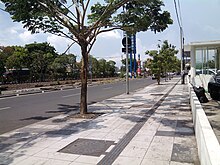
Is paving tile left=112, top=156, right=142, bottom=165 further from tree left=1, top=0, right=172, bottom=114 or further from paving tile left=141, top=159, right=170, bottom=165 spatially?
tree left=1, top=0, right=172, bottom=114

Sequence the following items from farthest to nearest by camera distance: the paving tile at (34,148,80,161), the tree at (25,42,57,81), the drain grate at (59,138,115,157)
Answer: the tree at (25,42,57,81) < the drain grate at (59,138,115,157) < the paving tile at (34,148,80,161)

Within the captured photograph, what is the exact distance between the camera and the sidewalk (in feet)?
15.9

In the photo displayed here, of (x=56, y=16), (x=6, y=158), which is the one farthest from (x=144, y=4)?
(x=6, y=158)

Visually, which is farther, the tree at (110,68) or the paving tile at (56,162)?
the tree at (110,68)

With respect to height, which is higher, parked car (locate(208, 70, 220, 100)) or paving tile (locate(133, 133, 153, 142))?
parked car (locate(208, 70, 220, 100))

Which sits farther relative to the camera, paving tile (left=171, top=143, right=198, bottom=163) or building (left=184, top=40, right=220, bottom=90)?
building (left=184, top=40, right=220, bottom=90)

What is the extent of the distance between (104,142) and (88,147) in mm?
504

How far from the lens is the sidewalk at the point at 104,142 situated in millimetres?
4836

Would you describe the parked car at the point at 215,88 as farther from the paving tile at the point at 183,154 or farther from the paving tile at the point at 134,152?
the paving tile at the point at 134,152

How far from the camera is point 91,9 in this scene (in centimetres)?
1068

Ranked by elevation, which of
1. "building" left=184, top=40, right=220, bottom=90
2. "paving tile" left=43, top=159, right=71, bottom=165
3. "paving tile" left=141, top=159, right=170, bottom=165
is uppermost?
"building" left=184, top=40, right=220, bottom=90

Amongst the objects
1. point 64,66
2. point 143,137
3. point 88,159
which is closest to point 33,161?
point 88,159

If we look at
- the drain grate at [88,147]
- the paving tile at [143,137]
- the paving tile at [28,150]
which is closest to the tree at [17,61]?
the paving tile at [28,150]

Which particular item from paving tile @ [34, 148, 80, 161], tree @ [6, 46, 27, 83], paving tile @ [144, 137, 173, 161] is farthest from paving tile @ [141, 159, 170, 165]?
tree @ [6, 46, 27, 83]
